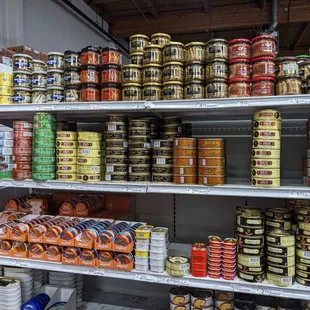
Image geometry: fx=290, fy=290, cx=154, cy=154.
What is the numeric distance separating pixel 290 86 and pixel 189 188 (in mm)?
800

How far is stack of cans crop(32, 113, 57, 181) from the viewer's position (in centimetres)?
197

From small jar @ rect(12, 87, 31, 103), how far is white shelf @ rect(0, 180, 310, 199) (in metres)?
0.57

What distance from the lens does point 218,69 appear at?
167 centimetres

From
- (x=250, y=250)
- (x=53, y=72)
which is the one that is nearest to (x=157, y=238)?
(x=250, y=250)

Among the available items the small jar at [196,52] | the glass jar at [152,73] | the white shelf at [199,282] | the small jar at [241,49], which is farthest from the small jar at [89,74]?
the white shelf at [199,282]

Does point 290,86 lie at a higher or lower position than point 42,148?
higher

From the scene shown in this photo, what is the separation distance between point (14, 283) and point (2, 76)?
1.49 m

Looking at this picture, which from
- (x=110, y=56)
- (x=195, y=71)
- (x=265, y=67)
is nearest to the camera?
(x=265, y=67)

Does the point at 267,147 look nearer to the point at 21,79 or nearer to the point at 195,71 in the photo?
the point at 195,71

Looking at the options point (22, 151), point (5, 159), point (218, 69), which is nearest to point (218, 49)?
point (218, 69)

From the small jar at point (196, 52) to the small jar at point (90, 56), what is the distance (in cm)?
60

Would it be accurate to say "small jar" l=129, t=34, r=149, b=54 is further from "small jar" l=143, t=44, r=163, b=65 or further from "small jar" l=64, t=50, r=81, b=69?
"small jar" l=64, t=50, r=81, b=69

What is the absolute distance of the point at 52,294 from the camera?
2318 mm

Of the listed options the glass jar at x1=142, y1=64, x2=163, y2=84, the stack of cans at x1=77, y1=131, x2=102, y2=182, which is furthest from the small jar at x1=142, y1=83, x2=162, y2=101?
the stack of cans at x1=77, y1=131, x2=102, y2=182
